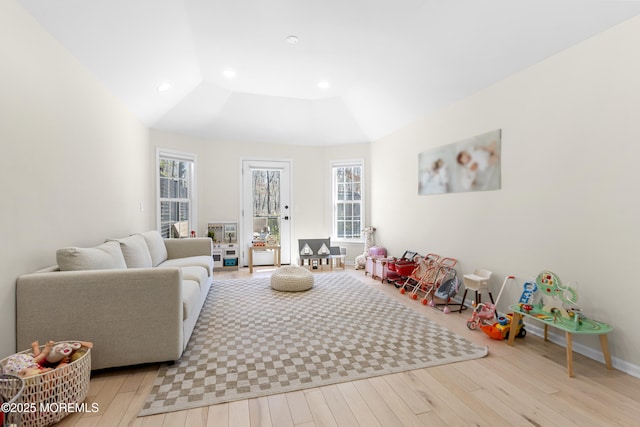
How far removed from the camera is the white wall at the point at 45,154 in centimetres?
187

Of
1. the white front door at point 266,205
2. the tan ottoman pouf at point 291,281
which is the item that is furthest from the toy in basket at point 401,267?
the white front door at point 266,205

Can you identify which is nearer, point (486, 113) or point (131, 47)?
point (131, 47)

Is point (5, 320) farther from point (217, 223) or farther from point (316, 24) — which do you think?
point (217, 223)

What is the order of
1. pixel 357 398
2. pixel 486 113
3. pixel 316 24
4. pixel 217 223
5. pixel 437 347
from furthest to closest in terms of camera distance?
pixel 217 223 < pixel 486 113 < pixel 316 24 < pixel 437 347 < pixel 357 398

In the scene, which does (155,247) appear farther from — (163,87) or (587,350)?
(587,350)

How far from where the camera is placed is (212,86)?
454 centimetres

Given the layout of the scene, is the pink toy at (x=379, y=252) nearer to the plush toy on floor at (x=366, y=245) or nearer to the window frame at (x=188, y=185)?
the plush toy on floor at (x=366, y=245)

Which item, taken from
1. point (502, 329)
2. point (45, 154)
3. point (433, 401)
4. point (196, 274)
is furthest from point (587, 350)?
point (45, 154)

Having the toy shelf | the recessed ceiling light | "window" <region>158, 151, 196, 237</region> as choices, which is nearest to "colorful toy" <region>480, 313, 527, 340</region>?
the toy shelf

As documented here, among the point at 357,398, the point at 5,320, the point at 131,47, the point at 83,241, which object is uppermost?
the point at 131,47

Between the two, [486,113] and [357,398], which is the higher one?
[486,113]

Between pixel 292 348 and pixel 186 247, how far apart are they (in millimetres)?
2546

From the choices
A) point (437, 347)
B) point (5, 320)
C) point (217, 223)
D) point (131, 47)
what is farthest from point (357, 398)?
point (217, 223)

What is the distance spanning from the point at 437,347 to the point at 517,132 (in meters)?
2.15
